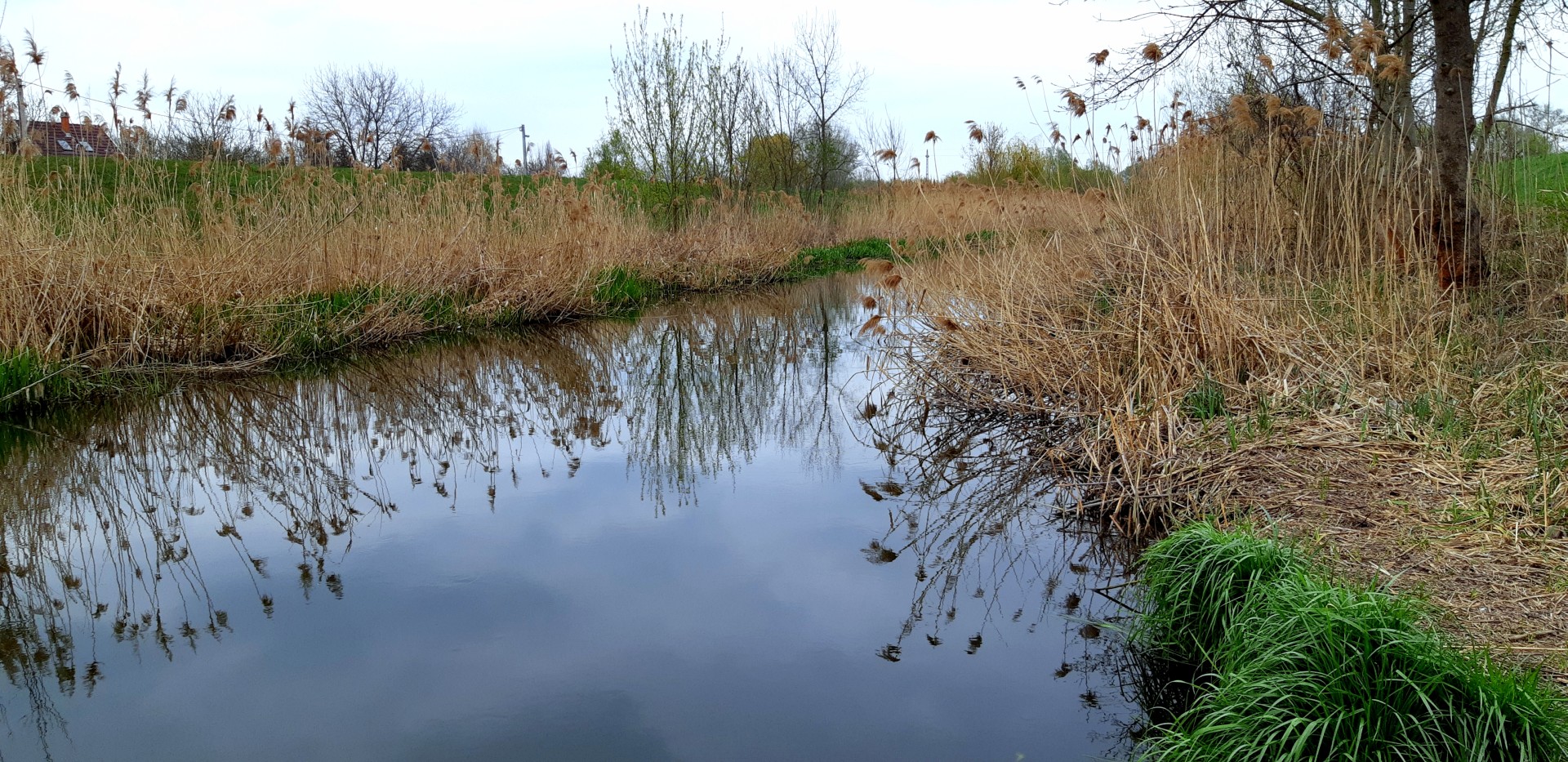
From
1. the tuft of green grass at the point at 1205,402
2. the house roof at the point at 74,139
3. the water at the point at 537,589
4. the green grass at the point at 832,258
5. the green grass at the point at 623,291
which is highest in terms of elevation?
the house roof at the point at 74,139

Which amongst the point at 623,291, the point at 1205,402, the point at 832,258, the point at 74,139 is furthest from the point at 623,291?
the point at 1205,402

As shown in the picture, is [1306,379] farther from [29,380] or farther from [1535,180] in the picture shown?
[29,380]

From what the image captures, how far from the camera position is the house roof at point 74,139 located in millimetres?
6293

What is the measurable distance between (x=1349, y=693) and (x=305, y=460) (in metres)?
4.31

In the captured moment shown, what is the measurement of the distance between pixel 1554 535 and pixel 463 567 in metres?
3.31

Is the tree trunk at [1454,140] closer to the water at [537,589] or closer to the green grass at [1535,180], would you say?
the green grass at [1535,180]

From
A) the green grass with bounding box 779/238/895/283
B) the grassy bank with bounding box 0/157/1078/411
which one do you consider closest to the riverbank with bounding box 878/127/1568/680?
the grassy bank with bounding box 0/157/1078/411

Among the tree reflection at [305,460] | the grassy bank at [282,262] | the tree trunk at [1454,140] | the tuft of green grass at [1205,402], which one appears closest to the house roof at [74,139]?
the grassy bank at [282,262]

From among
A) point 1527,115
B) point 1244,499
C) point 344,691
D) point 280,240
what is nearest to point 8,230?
point 280,240

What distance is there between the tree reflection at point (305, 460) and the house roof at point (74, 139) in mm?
1944

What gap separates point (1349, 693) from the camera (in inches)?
74.1

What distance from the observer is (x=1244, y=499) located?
3.35 metres

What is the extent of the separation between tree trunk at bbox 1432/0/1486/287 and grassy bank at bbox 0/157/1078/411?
7.31 feet

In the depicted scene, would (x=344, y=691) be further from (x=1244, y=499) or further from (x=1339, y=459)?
(x=1339, y=459)
